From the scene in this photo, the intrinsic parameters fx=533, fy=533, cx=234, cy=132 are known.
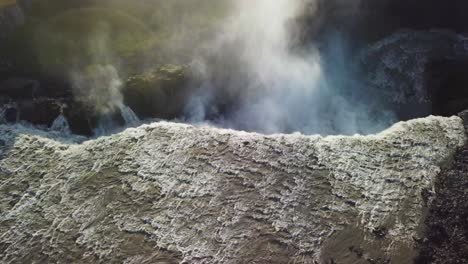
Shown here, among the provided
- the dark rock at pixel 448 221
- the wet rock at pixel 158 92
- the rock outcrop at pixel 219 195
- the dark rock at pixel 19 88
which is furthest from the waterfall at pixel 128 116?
the dark rock at pixel 448 221

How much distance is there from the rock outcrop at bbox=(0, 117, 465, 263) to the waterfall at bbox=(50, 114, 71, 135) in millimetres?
945

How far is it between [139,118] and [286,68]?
19.9 feet

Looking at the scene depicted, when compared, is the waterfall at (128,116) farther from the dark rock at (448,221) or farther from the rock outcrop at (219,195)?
the dark rock at (448,221)

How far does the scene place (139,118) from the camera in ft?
56.9

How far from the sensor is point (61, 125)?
1647 centimetres

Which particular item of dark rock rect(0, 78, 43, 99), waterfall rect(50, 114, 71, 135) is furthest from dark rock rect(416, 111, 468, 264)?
dark rock rect(0, 78, 43, 99)

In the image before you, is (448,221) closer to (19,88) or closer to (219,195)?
(219,195)

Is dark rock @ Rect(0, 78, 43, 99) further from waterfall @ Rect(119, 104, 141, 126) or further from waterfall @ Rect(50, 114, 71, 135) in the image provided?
waterfall @ Rect(119, 104, 141, 126)

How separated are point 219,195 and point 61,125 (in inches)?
246

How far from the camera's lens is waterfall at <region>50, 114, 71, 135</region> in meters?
16.3

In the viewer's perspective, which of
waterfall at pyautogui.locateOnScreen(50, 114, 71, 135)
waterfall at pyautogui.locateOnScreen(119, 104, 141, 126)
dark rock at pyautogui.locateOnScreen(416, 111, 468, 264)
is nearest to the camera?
dark rock at pyautogui.locateOnScreen(416, 111, 468, 264)

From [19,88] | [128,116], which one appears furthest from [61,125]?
[19,88]

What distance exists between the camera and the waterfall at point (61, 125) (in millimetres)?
16297

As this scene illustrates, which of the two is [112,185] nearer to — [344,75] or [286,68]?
[286,68]
